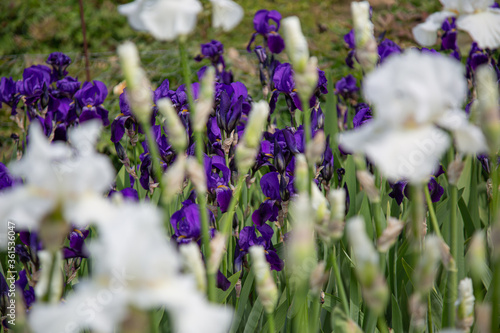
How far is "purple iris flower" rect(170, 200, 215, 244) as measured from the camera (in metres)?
1.23

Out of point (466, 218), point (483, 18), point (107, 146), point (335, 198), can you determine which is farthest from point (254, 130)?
point (107, 146)

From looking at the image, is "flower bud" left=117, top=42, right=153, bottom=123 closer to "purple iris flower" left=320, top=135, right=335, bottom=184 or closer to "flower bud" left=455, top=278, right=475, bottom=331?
"flower bud" left=455, top=278, right=475, bottom=331

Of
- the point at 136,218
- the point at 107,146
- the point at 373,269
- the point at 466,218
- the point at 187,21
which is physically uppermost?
the point at 187,21

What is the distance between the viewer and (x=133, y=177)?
191 centimetres

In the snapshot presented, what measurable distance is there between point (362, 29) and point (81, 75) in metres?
4.32

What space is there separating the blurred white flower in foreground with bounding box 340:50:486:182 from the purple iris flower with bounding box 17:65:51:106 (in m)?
1.97

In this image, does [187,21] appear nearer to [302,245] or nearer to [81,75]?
[302,245]

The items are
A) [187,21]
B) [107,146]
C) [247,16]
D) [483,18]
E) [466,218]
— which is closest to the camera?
[187,21]

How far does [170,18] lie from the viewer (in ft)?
2.36

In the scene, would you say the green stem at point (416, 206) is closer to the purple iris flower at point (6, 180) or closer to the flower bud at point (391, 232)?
the flower bud at point (391, 232)

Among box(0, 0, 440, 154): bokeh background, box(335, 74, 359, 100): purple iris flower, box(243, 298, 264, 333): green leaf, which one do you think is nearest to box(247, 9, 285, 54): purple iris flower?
box(335, 74, 359, 100): purple iris flower

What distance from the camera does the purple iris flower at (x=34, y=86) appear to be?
7.35ft

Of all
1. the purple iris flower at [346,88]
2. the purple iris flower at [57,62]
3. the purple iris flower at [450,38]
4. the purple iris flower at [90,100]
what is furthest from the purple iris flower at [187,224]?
the purple iris flower at [450,38]

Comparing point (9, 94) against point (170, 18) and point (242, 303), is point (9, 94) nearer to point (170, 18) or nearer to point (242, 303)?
point (242, 303)
